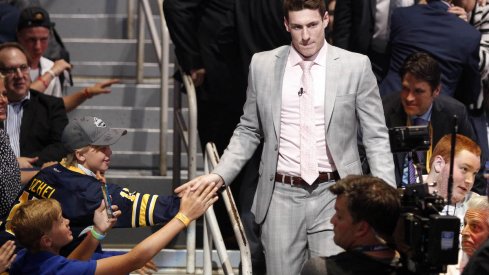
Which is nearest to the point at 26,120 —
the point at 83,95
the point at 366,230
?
the point at 83,95

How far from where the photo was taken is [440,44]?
8.30m

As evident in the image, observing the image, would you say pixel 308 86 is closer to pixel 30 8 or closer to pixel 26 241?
pixel 26 241

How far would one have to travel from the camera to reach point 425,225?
190 inches

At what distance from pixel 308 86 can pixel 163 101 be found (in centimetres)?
266

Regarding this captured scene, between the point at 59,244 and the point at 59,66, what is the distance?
3.44 m

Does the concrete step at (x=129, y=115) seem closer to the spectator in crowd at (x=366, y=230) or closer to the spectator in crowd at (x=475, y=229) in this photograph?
the spectator in crowd at (x=475, y=229)

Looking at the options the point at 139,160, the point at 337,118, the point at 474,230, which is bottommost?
the point at 139,160

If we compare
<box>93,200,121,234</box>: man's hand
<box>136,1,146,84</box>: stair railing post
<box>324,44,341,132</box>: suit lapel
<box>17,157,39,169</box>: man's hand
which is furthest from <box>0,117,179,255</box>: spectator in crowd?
<box>136,1,146,84</box>: stair railing post

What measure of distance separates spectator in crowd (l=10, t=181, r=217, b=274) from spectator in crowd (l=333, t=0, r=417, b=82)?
94.2 inches

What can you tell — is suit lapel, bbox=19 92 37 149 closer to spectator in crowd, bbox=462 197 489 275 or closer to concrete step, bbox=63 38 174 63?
concrete step, bbox=63 38 174 63

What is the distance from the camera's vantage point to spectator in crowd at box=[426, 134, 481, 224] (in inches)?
257

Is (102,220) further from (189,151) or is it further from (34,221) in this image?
(189,151)

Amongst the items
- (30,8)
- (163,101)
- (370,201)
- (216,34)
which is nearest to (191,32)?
(216,34)

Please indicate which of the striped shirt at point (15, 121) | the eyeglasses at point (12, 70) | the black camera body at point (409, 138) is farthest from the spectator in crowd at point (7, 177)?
the black camera body at point (409, 138)
